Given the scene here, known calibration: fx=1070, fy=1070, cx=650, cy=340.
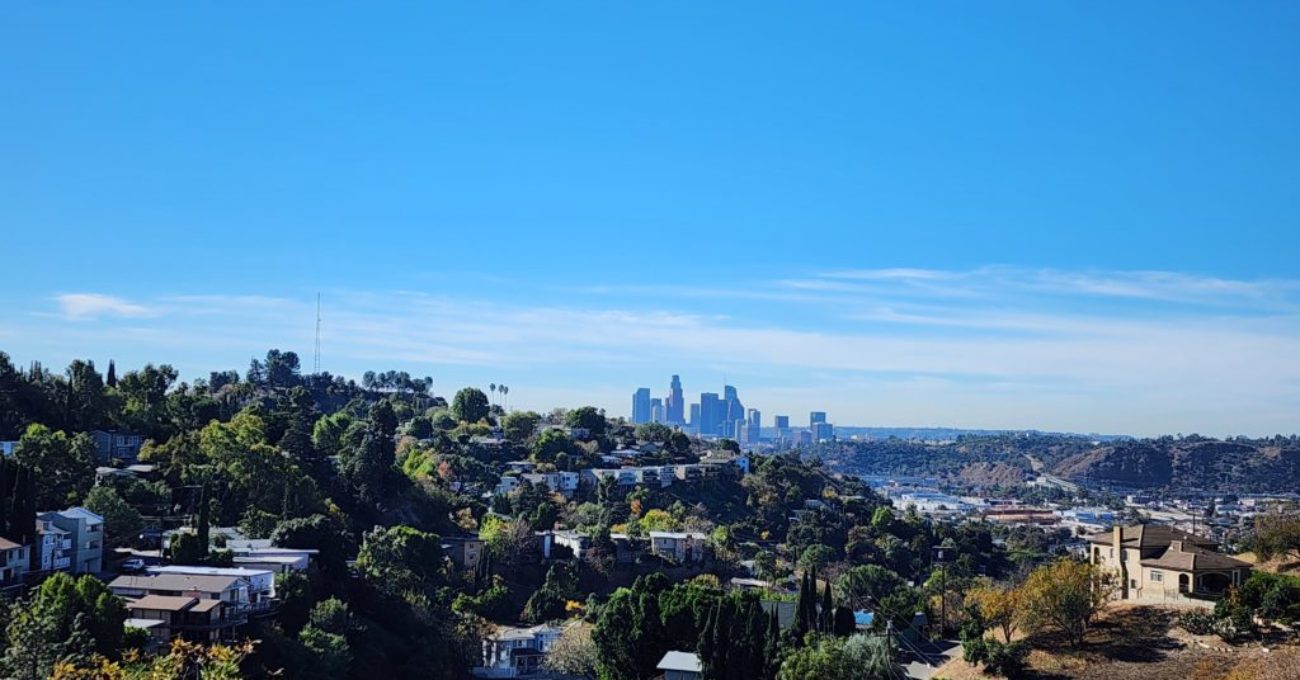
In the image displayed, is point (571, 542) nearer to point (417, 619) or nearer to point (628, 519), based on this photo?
point (628, 519)

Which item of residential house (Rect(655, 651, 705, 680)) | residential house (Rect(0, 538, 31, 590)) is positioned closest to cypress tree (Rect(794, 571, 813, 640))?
residential house (Rect(655, 651, 705, 680))

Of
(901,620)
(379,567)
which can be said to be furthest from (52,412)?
(901,620)

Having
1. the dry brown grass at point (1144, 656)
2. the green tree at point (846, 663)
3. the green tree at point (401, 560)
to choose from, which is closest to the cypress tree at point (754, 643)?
the green tree at point (846, 663)

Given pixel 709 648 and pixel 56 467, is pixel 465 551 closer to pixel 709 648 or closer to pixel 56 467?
pixel 56 467

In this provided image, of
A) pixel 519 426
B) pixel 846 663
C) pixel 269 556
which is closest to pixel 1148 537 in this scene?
pixel 846 663

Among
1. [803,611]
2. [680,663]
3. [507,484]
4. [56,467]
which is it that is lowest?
[680,663]

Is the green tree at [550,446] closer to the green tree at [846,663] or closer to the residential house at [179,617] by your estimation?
the residential house at [179,617]
